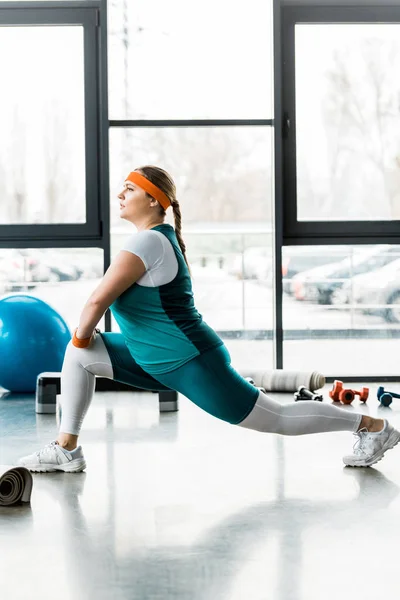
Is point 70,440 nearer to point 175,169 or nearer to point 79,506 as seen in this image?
point 79,506

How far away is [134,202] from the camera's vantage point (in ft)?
9.32

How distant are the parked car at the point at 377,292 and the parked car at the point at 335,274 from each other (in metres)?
0.04

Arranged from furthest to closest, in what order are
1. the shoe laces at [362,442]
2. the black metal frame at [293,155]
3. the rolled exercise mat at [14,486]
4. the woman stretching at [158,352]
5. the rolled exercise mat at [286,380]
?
the black metal frame at [293,155] → the rolled exercise mat at [286,380] → the shoe laces at [362,442] → the woman stretching at [158,352] → the rolled exercise mat at [14,486]

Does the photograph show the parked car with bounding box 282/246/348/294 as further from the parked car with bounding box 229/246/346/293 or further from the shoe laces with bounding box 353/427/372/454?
the shoe laces with bounding box 353/427/372/454

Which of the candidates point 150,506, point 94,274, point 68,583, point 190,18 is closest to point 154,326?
point 150,506

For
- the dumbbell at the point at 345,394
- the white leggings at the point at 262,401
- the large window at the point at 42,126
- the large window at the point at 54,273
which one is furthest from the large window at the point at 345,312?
the white leggings at the point at 262,401

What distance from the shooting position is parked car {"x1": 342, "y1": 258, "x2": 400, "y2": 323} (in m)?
5.20

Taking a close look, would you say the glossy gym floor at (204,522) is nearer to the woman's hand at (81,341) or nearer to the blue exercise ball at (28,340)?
the woman's hand at (81,341)

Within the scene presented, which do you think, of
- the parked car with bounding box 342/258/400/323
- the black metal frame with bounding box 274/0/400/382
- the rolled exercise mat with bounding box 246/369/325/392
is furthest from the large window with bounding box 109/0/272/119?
the rolled exercise mat with bounding box 246/369/325/392

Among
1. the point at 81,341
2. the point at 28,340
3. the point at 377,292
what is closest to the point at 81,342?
the point at 81,341

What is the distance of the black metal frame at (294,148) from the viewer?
5.06 meters

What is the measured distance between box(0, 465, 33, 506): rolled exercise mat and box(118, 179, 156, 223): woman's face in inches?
34.3

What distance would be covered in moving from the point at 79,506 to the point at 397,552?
36.7 inches

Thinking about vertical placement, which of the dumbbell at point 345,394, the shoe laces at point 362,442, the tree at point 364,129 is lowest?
the dumbbell at point 345,394
